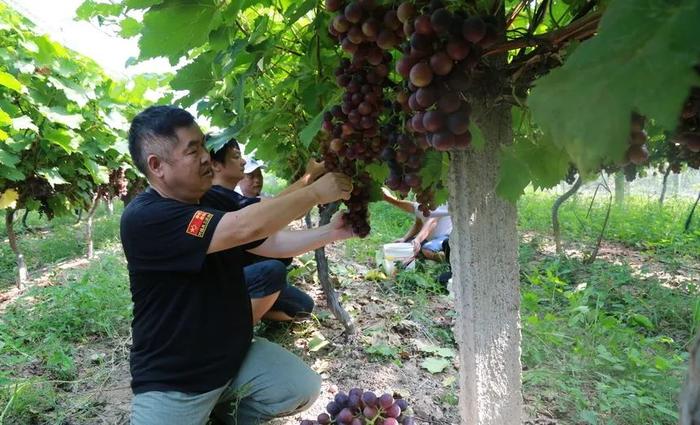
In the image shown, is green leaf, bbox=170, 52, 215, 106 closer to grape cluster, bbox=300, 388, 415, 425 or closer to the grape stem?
the grape stem

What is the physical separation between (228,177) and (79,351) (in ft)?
7.46

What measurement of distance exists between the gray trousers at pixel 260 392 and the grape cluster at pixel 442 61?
6.20 feet

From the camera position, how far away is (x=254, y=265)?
3.44 meters

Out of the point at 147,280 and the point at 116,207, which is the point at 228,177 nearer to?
the point at 147,280

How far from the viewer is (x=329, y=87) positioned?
1.55 meters

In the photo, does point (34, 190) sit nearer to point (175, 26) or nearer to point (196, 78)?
point (196, 78)

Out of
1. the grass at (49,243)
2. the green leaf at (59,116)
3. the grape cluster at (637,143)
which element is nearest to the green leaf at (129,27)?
the grape cluster at (637,143)

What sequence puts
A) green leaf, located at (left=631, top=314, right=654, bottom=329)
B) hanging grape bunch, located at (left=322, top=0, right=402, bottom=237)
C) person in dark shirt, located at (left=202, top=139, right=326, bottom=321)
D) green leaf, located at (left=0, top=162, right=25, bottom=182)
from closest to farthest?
hanging grape bunch, located at (left=322, top=0, right=402, bottom=237), person in dark shirt, located at (left=202, top=139, right=326, bottom=321), green leaf, located at (left=631, top=314, right=654, bottom=329), green leaf, located at (left=0, top=162, right=25, bottom=182)

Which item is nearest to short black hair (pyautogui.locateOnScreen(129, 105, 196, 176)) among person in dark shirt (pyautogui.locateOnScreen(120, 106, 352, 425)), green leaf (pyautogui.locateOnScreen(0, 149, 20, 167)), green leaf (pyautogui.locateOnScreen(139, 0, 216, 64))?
person in dark shirt (pyautogui.locateOnScreen(120, 106, 352, 425))

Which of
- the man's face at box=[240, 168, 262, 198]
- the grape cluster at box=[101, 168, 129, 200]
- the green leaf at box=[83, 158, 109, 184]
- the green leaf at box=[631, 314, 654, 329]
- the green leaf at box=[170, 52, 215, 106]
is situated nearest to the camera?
the green leaf at box=[170, 52, 215, 106]

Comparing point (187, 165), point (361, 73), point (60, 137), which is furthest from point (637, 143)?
point (60, 137)

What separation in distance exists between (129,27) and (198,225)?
0.89 metres

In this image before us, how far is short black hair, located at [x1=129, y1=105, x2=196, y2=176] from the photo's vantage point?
194cm

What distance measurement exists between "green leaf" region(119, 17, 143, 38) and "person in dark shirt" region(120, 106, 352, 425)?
0.33 meters
